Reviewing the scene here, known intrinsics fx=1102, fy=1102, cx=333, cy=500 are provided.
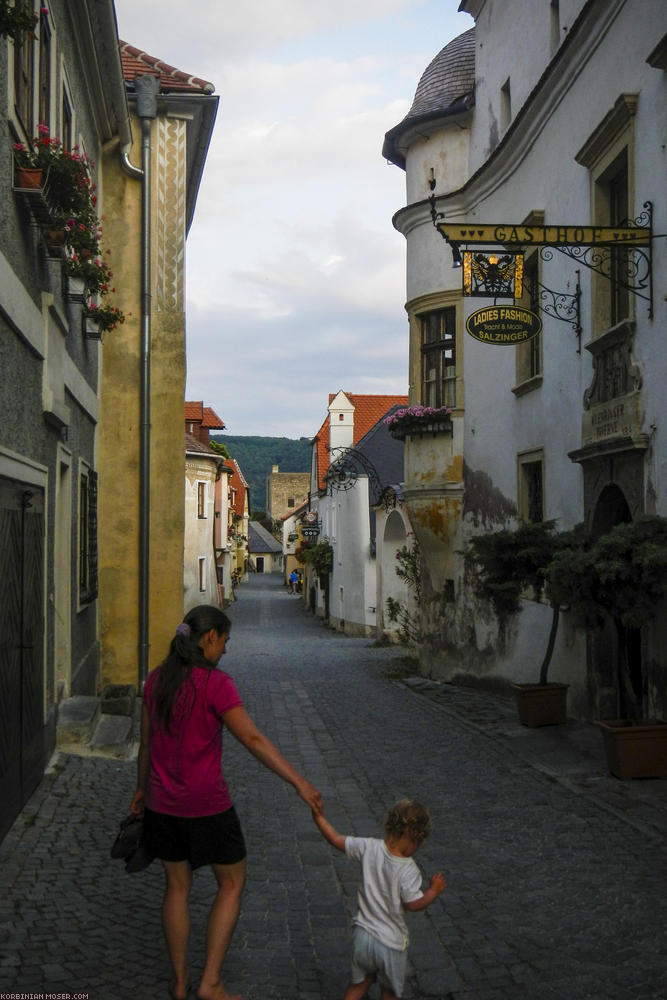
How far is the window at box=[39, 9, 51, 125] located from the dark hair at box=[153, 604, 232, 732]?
5909 millimetres

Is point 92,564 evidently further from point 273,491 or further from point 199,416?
point 273,491

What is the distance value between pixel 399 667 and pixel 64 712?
11875mm

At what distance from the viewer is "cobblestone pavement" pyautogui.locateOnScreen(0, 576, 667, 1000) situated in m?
4.67

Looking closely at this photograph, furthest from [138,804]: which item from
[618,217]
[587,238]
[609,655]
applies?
[618,217]

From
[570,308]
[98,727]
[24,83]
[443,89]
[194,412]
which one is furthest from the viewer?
[194,412]

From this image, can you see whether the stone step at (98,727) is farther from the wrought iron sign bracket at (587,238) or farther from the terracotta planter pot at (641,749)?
the wrought iron sign bracket at (587,238)

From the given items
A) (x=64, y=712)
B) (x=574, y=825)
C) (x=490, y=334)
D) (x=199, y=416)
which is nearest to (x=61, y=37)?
(x=490, y=334)

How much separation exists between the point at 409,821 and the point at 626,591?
5.02 m

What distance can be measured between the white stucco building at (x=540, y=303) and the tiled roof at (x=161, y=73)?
382 cm

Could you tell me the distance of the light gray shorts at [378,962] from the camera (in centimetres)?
404

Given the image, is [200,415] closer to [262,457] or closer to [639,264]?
[639,264]

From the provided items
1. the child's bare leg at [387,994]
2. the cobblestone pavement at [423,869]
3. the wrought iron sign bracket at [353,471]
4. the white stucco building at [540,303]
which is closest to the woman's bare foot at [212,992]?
the cobblestone pavement at [423,869]

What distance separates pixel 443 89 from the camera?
18.5 metres

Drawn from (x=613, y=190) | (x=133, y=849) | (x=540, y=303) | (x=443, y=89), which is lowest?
(x=133, y=849)
